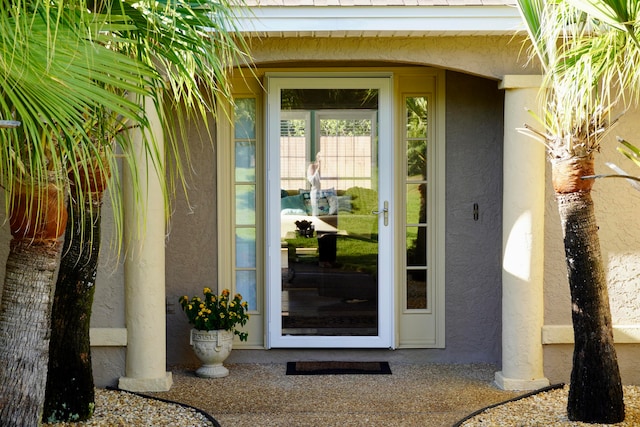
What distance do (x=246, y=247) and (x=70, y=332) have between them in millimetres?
2352

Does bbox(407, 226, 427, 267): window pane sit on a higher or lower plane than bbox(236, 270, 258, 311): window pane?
higher

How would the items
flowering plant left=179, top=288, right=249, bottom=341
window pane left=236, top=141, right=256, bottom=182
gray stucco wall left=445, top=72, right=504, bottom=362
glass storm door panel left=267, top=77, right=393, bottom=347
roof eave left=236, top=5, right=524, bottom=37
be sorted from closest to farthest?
roof eave left=236, top=5, right=524, bottom=37
flowering plant left=179, top=288, right=249, bottom=341
glass storm door panel left=267, top=77, right=393, bottom=347
gray stucco wall left=445, top=72, right=504, bottom=362
window pane left=236, top=141, right=256, bottom=182

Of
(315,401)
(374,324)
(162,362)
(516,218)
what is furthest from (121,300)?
(516,218)

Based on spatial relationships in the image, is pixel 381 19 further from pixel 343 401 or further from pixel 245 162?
pixel 343 401

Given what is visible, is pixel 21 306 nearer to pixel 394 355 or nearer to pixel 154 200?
pixel 154 200

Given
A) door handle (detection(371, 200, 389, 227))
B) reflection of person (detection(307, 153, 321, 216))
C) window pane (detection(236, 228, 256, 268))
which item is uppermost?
reflection of person (detection(307, 153, 321, 216))

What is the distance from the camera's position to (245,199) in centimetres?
734

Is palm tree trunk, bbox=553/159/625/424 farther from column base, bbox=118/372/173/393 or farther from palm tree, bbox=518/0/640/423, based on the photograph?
column base, bbox=118/372/173/393

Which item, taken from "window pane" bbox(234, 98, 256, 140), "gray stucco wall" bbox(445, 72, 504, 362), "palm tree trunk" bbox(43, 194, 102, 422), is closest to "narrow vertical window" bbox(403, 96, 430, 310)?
"gray stucco wall" bbox(445, 72, 504, 362)

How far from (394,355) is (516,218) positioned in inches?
63.8

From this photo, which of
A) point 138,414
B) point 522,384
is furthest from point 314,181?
point 138,414

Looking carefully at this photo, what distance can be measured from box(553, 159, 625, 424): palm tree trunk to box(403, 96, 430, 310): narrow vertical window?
2155 mm

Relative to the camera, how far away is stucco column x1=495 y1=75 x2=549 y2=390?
636cm

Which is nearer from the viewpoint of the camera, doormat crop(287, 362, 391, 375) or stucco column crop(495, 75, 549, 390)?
stucco column crop(495, 75, 549, 390)
